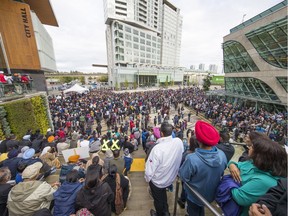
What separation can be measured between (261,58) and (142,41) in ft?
170

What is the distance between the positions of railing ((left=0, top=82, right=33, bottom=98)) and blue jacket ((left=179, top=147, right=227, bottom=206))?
1230cm

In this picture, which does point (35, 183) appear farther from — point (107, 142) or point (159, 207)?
point (107, 142)

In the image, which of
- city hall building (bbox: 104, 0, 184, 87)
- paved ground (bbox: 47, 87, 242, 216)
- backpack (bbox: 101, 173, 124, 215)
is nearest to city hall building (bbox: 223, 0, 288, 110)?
paved ground (bbox: 47, 87, 242, 216)

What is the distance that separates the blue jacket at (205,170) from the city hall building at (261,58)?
20.1 m

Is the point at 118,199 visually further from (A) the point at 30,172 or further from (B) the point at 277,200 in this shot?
(B) the point at 277,200

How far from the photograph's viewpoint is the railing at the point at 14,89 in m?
8.92

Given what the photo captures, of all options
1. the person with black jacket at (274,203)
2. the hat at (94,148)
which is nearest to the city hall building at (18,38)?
the hat at (94,148)

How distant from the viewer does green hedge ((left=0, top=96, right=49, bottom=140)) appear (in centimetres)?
866

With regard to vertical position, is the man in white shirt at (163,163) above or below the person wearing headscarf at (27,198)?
above

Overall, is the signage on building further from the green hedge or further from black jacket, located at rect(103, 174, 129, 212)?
black jacket, located at rect(103, 174, 129, 212)

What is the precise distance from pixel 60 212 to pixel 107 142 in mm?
3063

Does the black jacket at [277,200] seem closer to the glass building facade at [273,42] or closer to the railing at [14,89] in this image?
the railing at [14,89]

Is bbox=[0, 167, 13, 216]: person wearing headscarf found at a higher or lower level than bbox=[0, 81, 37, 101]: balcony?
lower

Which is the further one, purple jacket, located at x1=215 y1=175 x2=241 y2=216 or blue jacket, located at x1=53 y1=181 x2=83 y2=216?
blue jacket, located at x1=53 y1=181 x2=83 y2=216
